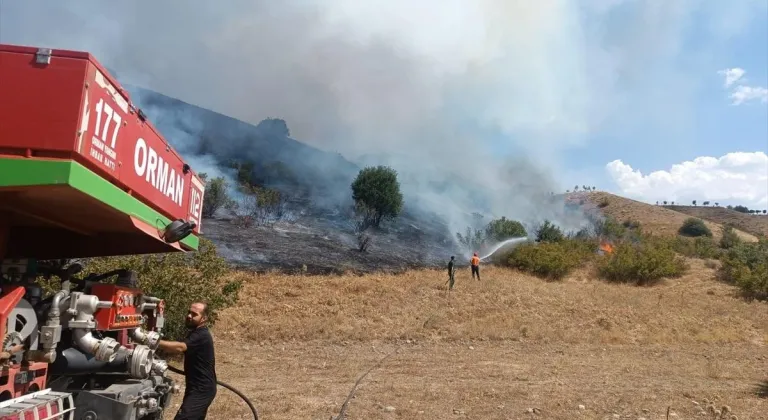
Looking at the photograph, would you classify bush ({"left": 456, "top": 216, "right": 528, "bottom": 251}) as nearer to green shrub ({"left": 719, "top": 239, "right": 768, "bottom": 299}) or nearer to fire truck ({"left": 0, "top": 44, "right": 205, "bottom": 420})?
green shrub ({"left": 719, "top": 239, "right": 768, "bottom": 299})

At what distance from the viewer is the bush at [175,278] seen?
11094 millimetres

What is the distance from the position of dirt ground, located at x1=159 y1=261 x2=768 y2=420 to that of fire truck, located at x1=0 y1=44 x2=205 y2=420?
2.70 metres

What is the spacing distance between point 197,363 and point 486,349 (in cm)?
1068

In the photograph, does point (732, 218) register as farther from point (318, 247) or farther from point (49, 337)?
point (49, 337)

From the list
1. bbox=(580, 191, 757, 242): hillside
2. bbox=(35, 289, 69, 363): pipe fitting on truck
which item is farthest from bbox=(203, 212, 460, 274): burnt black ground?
bbox=(580, 191, 757, 242): hillside

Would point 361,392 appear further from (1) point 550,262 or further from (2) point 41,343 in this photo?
(1) point 550,262

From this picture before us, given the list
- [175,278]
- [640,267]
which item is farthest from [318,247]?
[175,278]

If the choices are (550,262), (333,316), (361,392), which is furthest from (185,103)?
→ (361,392)

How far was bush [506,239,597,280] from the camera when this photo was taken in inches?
1135

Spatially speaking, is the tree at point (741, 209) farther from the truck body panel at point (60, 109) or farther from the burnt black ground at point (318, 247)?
the truck body panel at point (60, 109)

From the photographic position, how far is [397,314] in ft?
57.6

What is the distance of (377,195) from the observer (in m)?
45.2

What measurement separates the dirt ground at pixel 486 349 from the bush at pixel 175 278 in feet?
4.38

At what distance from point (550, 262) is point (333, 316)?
15932mm
